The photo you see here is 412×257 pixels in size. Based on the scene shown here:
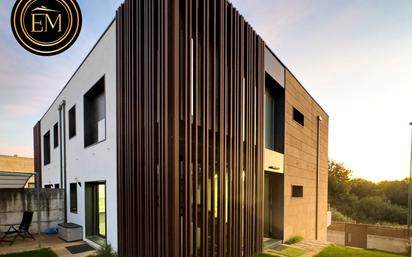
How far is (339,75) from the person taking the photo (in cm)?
994

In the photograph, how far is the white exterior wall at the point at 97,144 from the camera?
729cm

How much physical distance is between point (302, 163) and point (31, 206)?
11.5 meters

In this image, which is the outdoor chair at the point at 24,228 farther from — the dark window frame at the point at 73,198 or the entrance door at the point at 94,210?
the entrance door at the point at 94,210

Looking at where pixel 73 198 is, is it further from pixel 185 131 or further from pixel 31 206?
pixel 185 131

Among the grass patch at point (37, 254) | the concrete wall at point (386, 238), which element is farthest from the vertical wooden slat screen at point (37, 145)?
the concrete wall at point (386, 238)

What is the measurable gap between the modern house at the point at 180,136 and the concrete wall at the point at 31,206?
2.31 ft

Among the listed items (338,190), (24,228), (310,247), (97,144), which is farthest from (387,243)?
(24,228)

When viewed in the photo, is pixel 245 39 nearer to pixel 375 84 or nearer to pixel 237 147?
pixel 237 147

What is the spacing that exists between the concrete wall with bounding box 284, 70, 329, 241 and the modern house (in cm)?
24

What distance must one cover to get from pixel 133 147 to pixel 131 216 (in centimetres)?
165

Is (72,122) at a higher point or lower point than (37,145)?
lower

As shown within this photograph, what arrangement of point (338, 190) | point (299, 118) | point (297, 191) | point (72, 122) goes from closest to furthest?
point (72, 122), point (297, 191), point (299, 118), point (338, 190)

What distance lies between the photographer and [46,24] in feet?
16.3

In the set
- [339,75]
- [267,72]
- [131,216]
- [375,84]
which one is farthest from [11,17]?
[375,84]
